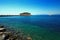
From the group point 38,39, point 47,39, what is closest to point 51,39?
point 47,39

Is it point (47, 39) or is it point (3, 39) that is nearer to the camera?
point (3, 39)

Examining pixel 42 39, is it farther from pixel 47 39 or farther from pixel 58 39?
pixel 58 39

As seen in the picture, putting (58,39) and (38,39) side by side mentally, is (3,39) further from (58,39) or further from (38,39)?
(58,39)

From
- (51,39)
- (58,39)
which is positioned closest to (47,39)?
(51,39)

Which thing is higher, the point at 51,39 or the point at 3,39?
the point at 3,39

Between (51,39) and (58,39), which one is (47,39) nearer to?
(51,39)

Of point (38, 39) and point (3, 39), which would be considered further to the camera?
point (38, 39)

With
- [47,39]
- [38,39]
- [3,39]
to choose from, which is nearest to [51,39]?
[47,39]

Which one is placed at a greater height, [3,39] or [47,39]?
[3,39]
